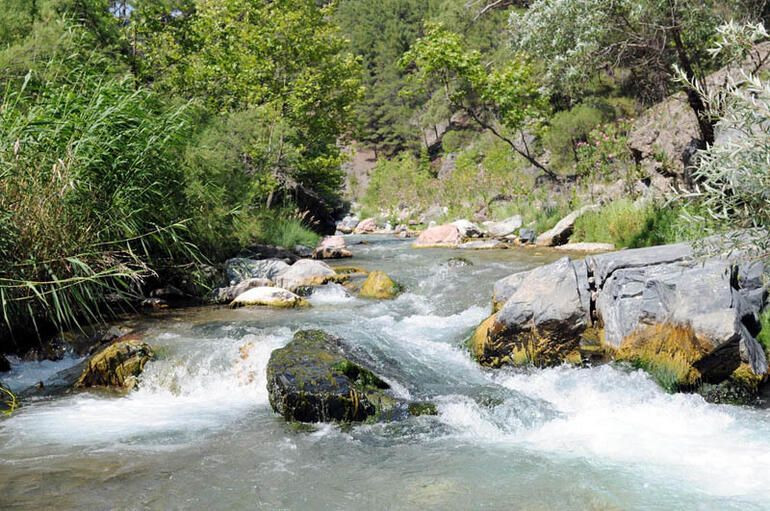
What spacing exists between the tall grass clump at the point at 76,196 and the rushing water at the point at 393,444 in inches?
40.0

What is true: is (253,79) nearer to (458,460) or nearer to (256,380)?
(256,380)

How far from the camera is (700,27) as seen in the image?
33.3ft

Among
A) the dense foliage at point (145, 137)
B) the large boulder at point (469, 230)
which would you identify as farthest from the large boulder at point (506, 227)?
the dense foliage at point (145, 137)

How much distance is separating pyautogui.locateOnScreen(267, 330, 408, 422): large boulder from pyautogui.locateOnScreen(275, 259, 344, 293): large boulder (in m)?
4.68

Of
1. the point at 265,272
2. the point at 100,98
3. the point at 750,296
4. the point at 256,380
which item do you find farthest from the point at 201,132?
the point at 750,296

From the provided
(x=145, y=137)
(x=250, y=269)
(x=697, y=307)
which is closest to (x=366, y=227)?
(x=250, y=269)

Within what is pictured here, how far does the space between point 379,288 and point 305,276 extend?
1.48 m

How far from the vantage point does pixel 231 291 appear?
9766 mm

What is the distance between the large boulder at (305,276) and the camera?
1037cm

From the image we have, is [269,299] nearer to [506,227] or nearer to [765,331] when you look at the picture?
[765,331]

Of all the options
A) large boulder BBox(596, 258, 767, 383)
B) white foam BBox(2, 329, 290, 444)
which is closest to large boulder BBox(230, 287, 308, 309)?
white foam BBox(2, 329, 290, 444)

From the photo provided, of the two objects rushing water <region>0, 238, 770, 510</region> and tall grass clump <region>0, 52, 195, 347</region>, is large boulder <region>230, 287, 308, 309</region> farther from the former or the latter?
rushing water <region>0, 238, 770, 510</region>

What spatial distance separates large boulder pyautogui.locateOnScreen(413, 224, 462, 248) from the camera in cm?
1666

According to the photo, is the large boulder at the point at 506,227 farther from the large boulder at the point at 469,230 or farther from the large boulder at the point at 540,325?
the large boulder at the point at 540,325
